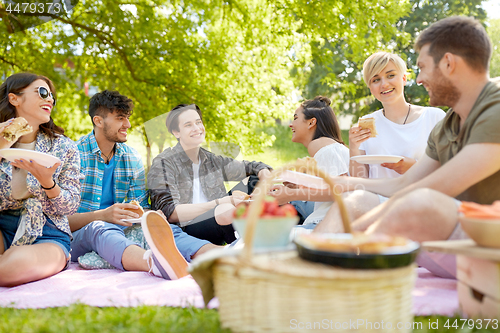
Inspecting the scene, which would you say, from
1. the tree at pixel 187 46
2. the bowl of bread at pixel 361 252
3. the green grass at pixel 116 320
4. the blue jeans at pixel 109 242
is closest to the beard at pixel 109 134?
the blue jeans at pixel 109 242

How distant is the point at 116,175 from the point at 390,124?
8.85ft

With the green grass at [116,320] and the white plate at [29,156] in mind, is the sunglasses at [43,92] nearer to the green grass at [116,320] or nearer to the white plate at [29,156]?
the white plate at [29,156]

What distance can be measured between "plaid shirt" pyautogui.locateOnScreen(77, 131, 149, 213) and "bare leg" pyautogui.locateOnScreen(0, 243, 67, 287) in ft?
2.81

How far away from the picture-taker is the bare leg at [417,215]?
1843mm

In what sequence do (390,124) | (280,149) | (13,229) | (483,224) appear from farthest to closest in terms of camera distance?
(280,149) → (390,124) → (13,229) → (483,224)

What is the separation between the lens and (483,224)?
1.55 metres

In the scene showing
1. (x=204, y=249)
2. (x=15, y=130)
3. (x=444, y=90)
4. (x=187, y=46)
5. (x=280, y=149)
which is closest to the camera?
(x=444, y=90)

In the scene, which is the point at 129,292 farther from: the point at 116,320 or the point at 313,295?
the point at 313,295

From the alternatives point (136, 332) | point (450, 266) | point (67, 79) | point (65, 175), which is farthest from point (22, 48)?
point (450, 266)

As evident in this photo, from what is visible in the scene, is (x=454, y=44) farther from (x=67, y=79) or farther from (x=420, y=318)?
(x=67, y=79)

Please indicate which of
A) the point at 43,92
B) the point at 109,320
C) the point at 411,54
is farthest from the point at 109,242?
the point at 411,54

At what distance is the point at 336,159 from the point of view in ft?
11.4

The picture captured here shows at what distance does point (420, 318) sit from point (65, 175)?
2834 millimetres

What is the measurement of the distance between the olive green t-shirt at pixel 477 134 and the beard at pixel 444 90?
0.12 metres
